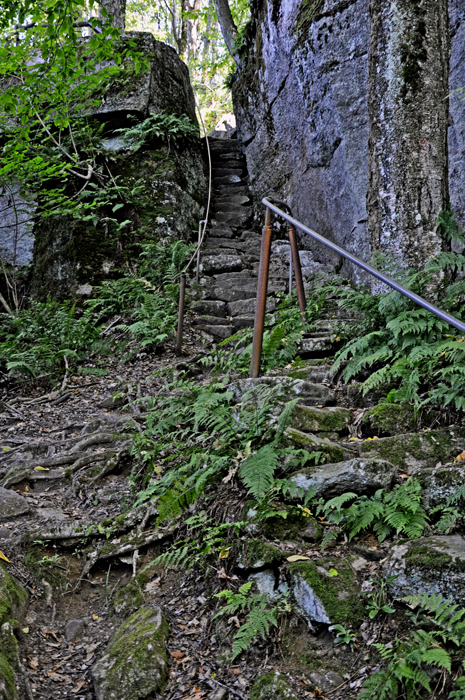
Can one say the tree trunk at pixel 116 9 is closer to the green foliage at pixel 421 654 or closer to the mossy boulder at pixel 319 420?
the mossy boulder at pixel 319 420

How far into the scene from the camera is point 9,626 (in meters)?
2.42

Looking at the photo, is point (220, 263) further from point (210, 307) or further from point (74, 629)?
point (74, 629)

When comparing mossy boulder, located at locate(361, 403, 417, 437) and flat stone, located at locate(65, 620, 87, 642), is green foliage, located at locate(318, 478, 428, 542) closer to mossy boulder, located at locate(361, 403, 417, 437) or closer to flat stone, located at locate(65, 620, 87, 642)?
mossy boulder, located at locate(361, 403, 417, 437)

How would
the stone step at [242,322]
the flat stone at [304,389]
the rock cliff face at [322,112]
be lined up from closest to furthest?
the flat stone at [304,389] < the stone step at [242,322] < the rock cliff face at [322,112]

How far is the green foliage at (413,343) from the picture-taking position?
10.3 ft

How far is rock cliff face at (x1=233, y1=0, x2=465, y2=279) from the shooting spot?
7.72 meters

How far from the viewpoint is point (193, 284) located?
27.8 feet

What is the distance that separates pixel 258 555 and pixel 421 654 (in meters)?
0.89

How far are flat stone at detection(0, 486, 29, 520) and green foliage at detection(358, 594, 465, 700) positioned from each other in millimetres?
2694

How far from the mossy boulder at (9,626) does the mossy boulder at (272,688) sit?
99cm

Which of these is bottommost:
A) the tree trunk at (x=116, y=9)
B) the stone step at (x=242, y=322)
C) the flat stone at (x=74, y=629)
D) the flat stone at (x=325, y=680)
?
the flat stone at (x=74, y=629)

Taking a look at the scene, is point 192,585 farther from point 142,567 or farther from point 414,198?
point 414,198

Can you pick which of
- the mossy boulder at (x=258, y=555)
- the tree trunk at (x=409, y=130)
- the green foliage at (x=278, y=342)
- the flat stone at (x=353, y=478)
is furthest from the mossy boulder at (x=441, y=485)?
the tree trunk at (x=409, y=130)

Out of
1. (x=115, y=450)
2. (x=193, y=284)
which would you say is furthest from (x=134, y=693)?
(x=193, y=284)
